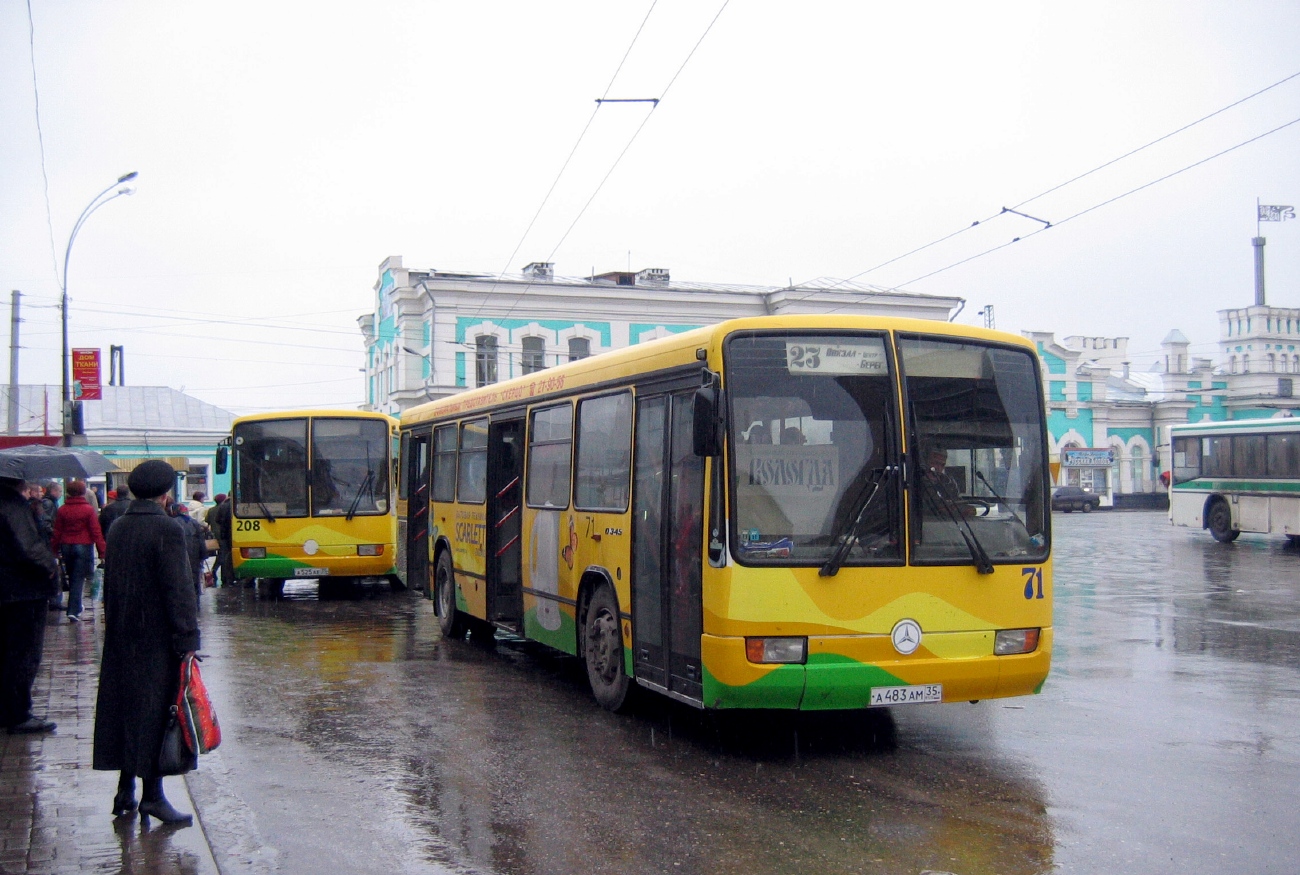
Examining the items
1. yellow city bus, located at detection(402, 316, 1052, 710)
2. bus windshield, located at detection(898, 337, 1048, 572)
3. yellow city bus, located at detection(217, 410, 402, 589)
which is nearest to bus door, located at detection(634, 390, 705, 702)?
yellow city bus, located at detection(402, 316, 1052, 710)

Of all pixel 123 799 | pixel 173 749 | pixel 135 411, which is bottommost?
pixel 123 799

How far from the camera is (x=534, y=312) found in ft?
167

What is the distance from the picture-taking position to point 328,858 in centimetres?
578

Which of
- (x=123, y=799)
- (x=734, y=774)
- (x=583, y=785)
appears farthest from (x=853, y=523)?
(x=123, y=799)

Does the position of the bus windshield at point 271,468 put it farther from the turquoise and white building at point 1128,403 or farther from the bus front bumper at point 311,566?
the turquoise and white building at point 1128,403

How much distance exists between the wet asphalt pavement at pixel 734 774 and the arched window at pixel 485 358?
123ft

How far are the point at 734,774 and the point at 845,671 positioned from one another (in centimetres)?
88

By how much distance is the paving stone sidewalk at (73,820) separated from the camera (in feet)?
18.3

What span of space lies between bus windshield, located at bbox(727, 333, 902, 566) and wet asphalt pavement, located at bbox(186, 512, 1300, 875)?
4.38 feet

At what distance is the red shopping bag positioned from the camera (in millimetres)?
6141

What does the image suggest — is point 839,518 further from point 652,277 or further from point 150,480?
point 652,277

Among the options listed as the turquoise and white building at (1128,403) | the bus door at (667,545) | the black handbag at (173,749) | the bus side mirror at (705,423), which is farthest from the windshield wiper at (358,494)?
the turquoise and white building at (1128,403)

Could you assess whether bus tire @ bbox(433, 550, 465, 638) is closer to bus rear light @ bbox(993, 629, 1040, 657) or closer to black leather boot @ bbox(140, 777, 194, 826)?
bus rear light @ bbox(993, 629, 1040, 657)

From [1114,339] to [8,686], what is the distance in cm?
7730
